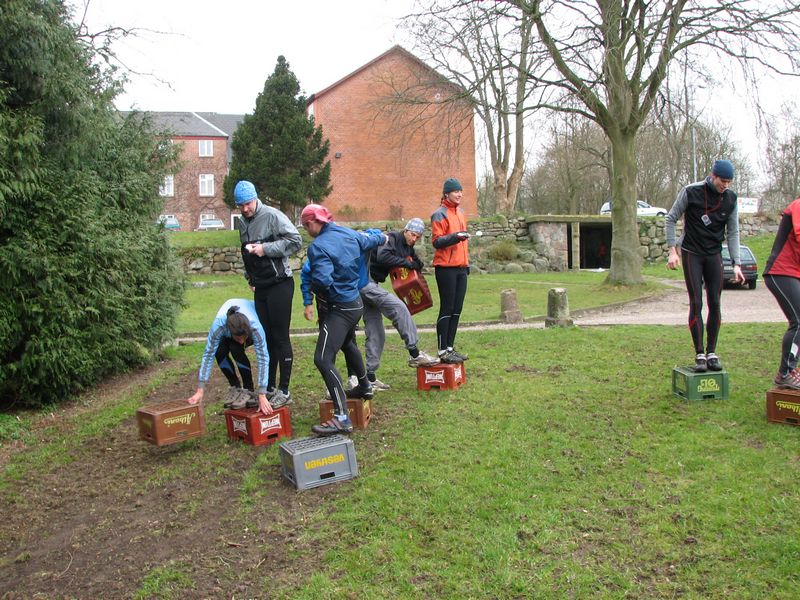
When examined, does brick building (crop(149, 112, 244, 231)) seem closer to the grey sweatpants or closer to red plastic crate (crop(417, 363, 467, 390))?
the grey sweatpants

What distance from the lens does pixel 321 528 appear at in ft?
13.6

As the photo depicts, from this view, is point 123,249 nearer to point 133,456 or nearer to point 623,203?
point 133,456

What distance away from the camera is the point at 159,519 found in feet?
14.6

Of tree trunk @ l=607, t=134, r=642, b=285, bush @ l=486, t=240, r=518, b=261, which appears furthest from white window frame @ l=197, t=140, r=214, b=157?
tree trunk @ l=607, t=134, r=642, b=285

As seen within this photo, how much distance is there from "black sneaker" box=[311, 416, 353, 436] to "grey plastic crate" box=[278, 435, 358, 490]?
0.53 meters

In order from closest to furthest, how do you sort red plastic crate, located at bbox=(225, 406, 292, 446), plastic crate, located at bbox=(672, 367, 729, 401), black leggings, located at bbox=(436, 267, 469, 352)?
red plastic crate, located at bbox=(225, 406, 292, 446)
plastic crate, located at bbox=(672, 367, 729, 401)
black leggings, located at bbox=(436, 267, 469, 352)

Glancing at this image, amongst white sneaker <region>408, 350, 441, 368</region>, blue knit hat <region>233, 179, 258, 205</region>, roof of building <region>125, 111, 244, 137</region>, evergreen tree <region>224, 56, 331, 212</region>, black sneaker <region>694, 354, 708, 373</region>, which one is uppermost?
roof of building <region>125, 111, 244, 137</region>

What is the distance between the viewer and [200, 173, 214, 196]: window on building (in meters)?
50.2

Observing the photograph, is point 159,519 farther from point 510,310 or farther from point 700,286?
point 510,310

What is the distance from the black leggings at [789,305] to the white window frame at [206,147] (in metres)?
49.8

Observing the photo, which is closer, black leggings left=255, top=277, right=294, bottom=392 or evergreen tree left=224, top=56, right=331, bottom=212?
black leggings left=255, top=277, right=294, bottom=392

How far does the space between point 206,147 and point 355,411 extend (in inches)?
1936

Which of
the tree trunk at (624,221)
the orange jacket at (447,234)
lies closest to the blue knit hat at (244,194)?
the orange jacket at (447,234)

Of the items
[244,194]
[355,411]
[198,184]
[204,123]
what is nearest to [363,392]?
[355,411]
